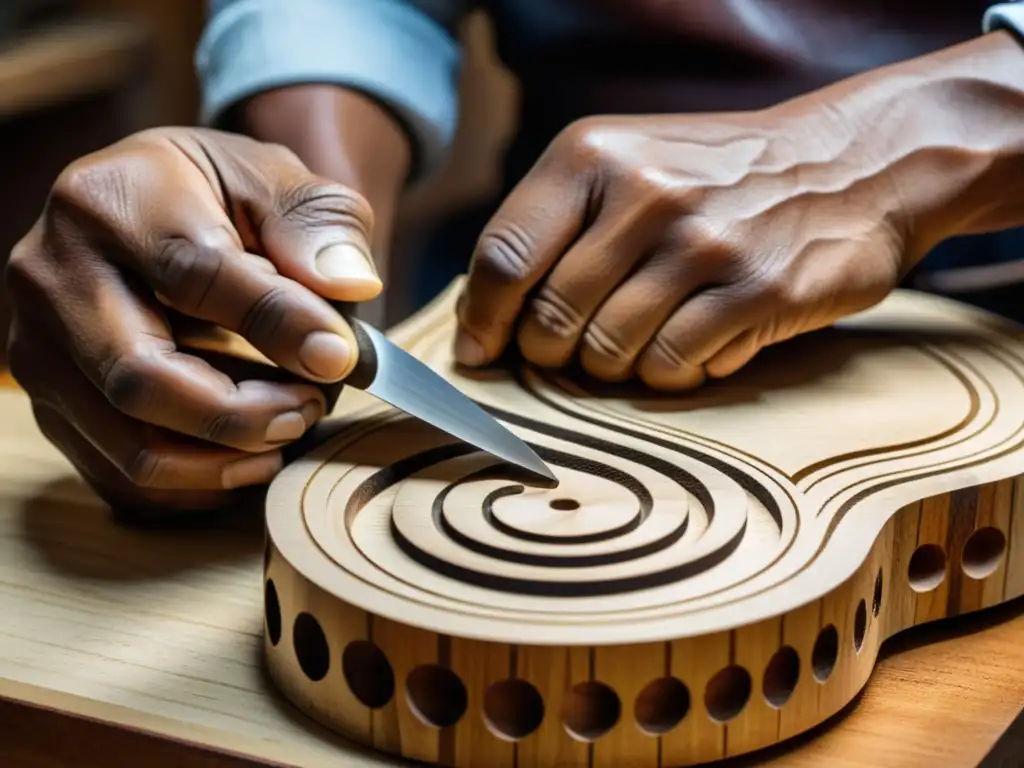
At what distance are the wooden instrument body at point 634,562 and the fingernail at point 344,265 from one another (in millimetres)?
86

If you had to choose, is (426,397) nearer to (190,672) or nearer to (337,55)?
(190,672)

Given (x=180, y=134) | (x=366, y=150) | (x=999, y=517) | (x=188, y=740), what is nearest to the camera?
(x=188, y=740)

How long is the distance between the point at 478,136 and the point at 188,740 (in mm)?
1504

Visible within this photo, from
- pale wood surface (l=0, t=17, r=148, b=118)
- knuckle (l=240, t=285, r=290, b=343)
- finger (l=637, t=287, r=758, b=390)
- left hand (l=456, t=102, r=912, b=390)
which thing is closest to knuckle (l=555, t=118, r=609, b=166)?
left hand (l=456, t=102, r=912, b=390)

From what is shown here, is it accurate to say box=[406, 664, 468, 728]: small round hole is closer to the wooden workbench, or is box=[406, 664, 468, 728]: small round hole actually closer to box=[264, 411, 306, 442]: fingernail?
the wooden workbench

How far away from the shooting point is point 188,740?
1.82 feet

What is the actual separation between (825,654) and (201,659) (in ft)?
0.92

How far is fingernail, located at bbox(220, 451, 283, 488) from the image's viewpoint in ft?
2.31

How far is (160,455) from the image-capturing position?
70cm

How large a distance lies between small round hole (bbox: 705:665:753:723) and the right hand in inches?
9.9

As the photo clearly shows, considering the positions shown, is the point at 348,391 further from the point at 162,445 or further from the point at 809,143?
the point at 809,143

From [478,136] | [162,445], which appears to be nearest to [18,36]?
[478,136]

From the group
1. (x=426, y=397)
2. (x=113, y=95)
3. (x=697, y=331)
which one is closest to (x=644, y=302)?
(x=697, y=331)

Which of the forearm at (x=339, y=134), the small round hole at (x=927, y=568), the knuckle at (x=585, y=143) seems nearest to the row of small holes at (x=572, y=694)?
the small round hole at (x=927, y=568)
